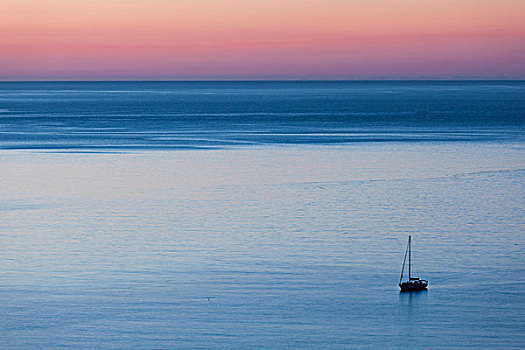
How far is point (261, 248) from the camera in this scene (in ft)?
101

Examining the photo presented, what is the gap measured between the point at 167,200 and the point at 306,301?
1748cm

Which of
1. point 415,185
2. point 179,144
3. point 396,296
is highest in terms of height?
point 179,144

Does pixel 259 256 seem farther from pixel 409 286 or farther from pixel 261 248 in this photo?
pixel 409 286

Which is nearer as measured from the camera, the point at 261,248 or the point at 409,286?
the point at 409,286

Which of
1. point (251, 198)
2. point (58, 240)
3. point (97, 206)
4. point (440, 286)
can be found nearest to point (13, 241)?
point (58, 240)

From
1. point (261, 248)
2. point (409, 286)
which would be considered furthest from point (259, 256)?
point (409, 286)

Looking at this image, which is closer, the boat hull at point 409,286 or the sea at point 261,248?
the sea at point 261,248

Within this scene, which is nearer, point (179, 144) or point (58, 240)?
point (58, 240)

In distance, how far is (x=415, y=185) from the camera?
45.4 meters

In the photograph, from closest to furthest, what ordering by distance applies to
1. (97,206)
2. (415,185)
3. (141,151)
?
(97,206) < (415,185) < (141,151)

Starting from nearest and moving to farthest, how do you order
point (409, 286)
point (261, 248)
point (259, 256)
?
point (409, 286) < point (259, 256) < point (261, 248)

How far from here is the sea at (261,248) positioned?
22594mm

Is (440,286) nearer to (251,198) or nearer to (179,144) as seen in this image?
(251,198)

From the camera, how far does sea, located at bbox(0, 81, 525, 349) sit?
2259cm
